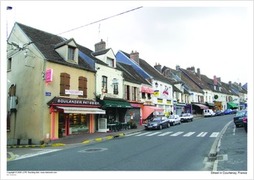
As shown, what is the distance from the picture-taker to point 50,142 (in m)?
19.6

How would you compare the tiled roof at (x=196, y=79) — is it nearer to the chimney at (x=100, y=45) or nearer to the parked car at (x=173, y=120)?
the parked car at (x=173, y=120)

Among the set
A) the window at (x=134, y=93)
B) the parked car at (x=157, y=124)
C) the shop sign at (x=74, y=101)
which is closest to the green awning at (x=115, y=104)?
the shop sign at (x=74, y=101)

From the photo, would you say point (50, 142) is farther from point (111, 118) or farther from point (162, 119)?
point (162, 119)

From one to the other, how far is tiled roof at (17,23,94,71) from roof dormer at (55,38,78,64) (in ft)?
1.11

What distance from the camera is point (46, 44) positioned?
76.2 ft

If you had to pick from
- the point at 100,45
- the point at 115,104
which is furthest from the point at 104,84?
the point at 100,45

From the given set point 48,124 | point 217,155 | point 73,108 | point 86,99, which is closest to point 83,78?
point 86,99

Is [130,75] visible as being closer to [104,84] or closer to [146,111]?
[146,111]

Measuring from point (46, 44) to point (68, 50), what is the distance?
6.46 feet

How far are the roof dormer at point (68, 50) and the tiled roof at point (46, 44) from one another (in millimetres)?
338

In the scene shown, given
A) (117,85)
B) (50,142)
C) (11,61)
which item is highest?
(11,61)

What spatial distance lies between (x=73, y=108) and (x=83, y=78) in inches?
155

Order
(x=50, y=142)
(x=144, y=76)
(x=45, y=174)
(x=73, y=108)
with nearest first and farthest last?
(x=45, y=174) < (x=50, y=142) < (x=73, y=108) < (x=144, y=76)

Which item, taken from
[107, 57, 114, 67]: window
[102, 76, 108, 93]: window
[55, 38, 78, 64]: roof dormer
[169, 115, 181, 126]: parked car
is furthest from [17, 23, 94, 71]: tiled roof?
[169, 115, 181, 126]: parked car
